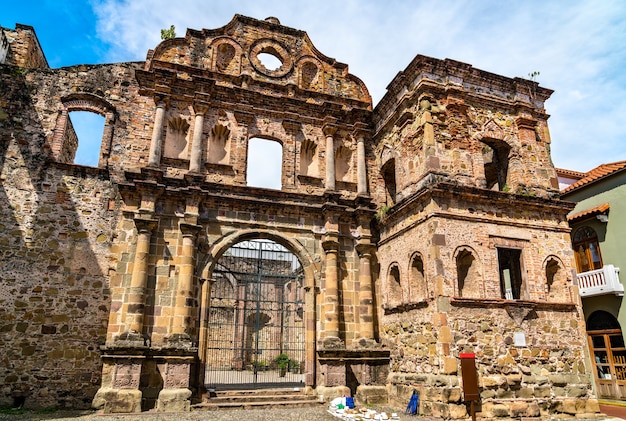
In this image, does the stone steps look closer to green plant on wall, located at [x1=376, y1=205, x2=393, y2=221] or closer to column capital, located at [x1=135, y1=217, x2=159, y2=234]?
column capital, located at [x1=135, y1=217, x2=159, y2=234]

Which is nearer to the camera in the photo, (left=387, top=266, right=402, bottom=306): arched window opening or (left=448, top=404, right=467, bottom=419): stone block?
(left=448, top=404, right=467, bottom=419): stone block

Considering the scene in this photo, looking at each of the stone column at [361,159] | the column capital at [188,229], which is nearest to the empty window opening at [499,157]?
the stone column at [361,159]

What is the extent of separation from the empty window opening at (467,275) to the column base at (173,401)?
7.20m

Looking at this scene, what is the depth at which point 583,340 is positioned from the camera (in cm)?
1156

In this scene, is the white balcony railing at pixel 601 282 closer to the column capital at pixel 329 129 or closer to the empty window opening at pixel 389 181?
the empty window opening at pixel 389 181

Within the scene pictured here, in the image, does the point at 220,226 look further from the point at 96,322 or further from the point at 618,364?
the point at 618,364

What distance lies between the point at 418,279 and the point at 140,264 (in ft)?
24.1

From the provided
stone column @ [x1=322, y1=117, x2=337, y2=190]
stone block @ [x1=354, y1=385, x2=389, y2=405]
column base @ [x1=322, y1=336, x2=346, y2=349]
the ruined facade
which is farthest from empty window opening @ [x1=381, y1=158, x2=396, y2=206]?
stone block @ [x1=354, y1=385, x2=389, y2=405]

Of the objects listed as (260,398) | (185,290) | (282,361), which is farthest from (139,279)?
(282,361)

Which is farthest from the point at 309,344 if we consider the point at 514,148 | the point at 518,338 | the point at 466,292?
the point at 514,148

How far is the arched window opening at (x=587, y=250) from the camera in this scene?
15812 millimetres

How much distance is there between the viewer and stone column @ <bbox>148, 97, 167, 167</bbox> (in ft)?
41.5

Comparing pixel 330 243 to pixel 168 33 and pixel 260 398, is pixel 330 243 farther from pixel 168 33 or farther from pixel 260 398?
pixel 168 33

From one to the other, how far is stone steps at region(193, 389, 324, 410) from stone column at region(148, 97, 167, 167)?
659 centimetres
